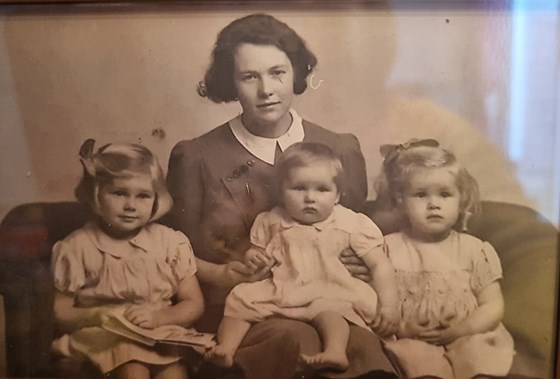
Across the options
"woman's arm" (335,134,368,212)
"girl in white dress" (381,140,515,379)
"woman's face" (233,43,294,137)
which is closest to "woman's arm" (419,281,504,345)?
"girl in white dress" (381,140,515,379)

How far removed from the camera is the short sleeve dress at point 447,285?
0.61m

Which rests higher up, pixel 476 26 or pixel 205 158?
pixel 476 26

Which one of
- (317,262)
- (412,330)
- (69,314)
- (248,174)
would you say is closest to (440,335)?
(412,330)

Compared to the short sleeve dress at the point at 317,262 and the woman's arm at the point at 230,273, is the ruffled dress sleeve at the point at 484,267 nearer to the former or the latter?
the short sleeve dress at the point at 317,262

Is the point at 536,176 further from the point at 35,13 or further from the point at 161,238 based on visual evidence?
the point at 35,13

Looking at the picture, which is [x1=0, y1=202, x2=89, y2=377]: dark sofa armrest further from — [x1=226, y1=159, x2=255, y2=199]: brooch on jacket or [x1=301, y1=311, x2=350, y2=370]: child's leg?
[x1=301, y1=311, x2=350, y2=370]: child's leg

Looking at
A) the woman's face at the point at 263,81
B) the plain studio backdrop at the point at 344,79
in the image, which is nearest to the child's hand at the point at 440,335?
the plain studio backdrop at the point at 344,79

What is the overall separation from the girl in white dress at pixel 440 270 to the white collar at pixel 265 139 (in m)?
0.09

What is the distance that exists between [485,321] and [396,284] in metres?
0.09

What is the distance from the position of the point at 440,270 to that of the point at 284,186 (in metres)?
0.17

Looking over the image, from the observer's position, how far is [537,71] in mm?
596

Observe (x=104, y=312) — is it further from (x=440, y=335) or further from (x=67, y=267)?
(x=440, y=335)

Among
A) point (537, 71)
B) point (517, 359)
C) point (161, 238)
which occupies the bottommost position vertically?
point (517, 359)

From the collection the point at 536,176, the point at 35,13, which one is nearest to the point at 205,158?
the point at 35,13
